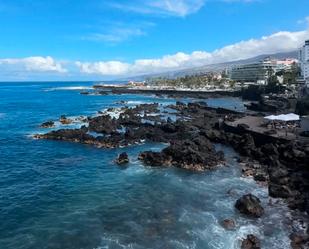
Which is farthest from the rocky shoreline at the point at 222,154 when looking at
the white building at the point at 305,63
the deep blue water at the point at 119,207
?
the white building at the point at 305,63

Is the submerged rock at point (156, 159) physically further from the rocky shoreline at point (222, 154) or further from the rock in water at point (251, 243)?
the rock in water at point (251, 243)

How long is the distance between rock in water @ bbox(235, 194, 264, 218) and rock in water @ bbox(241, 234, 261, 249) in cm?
483

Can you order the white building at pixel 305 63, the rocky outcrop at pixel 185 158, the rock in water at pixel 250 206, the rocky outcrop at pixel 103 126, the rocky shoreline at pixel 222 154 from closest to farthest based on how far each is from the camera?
the rock in water at pixel 250 206, the rocky shoreline at pixel 222 154, the rocky outcrop at pixel 185 158, the rocky outcrop at pixel 103 126, the white building at pixel 305 63

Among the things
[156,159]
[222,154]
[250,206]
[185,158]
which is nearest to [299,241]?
[250,206]

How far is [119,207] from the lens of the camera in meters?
31.4

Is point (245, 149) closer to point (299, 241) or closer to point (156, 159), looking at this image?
point (156, 159)

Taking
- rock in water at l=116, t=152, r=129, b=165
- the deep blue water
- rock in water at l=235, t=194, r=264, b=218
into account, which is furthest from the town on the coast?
the deep blue water

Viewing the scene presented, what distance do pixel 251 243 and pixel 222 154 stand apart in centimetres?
2310

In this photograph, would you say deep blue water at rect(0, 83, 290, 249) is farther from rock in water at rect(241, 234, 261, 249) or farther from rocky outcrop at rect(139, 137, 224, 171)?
rocky outcrop at rect(139, 137, 224, 171)

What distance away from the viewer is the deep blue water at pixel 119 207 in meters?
25.7

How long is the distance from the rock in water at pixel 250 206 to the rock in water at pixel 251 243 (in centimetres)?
483

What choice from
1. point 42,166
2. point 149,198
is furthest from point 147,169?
point 42,166

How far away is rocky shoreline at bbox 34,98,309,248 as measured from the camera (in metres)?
32.1

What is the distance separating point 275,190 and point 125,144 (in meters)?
26.6
